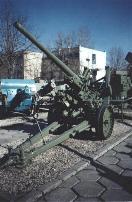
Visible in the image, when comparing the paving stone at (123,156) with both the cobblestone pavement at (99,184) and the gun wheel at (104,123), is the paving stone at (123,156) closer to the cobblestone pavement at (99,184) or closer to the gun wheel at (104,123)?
the cobblestone pavement at (99,184)

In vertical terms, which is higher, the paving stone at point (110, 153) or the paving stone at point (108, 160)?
the paving stone at point (108, 160)

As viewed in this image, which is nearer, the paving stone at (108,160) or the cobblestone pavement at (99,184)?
the cobblestone pavement at (99,184)

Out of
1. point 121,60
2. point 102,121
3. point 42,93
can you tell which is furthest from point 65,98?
point 121,60

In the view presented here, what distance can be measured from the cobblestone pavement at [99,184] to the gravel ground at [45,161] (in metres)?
0.37

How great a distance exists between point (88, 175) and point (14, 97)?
7.45 meters

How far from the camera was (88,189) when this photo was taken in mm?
4504

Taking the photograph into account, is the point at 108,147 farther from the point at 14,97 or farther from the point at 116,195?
the point at 14,97

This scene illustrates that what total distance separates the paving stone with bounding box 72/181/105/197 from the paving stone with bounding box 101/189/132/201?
0.12 metres

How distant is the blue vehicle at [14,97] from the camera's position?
11.8m

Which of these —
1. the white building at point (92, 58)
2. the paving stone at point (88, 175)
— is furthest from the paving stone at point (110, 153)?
the white building at point (92, 58)

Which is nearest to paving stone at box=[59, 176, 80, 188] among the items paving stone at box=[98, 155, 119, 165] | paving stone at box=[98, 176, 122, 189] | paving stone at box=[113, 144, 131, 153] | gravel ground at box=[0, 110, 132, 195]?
gravel ground at box=[0, 110, 132, 195]

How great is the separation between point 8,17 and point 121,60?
3866 centimetres

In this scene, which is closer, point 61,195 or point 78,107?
point 61,195

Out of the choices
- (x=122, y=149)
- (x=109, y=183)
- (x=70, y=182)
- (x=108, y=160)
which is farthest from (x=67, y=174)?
(x=122, y=149)
